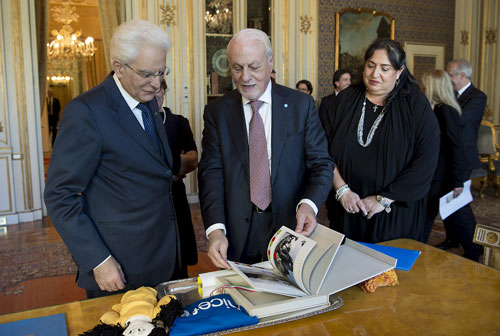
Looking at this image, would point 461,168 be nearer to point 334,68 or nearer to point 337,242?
point 337,242

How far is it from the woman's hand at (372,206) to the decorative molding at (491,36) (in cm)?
797

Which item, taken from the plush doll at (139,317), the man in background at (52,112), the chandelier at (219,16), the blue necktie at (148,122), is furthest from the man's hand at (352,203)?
the man in background at (52,112)

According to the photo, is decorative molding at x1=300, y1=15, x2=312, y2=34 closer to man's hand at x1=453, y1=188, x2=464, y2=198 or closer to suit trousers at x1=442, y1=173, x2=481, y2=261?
suit trousers at x1=442, y1=173, x2=481, y2=261

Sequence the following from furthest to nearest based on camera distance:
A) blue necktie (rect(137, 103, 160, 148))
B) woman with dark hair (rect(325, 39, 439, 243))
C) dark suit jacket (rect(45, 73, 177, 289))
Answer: woman with dark hair (rect(325, 39, 439, 243)) → blue necktie (rect(137, 103, 160, 148)) → dark suit jacket (rect(45, 73, 177, 289))

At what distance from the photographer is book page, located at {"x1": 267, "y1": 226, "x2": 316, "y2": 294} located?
122 cm

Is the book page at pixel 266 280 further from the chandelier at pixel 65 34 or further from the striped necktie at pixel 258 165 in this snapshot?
the chandelier at pixel 65 34

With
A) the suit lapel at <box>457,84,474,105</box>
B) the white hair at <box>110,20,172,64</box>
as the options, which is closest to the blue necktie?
the white hair at <box>110,20,172,64</box>

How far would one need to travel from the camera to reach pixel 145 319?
107 cm

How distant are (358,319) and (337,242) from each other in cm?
22

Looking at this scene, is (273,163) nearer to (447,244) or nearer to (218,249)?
(218,249)

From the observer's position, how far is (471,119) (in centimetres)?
404

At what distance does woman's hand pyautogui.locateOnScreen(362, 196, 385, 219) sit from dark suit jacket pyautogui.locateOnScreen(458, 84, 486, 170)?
7.17ft

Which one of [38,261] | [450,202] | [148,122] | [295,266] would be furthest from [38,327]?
[38,261]

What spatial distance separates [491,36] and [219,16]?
569 cm
